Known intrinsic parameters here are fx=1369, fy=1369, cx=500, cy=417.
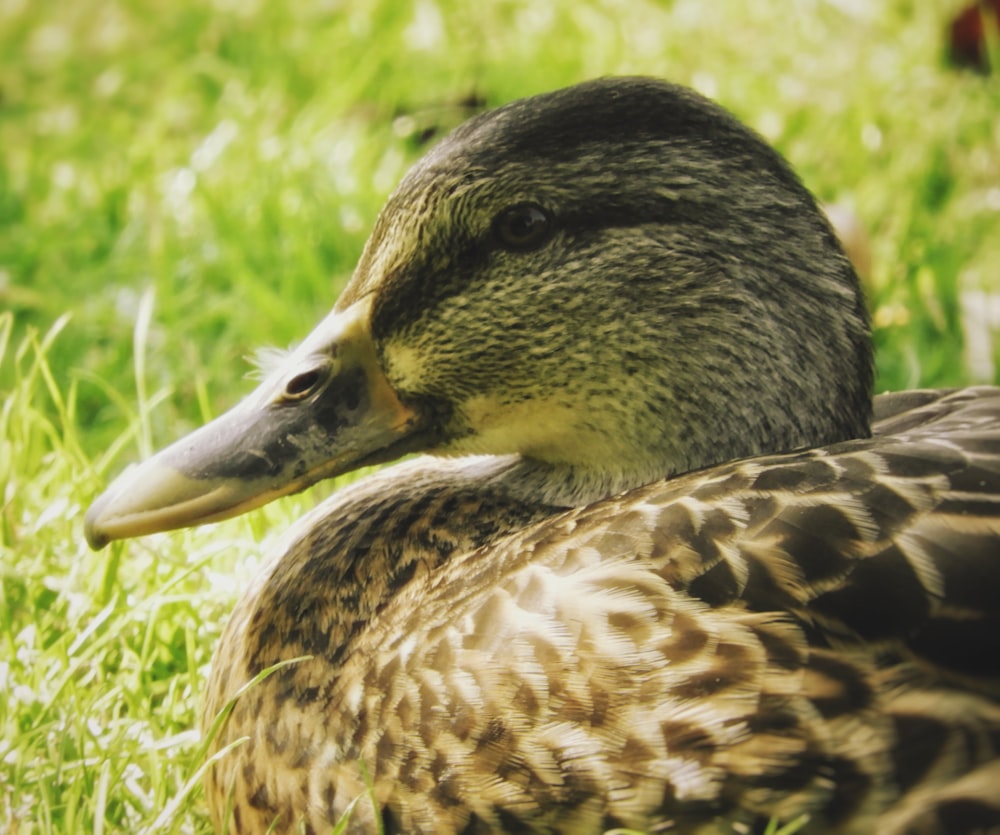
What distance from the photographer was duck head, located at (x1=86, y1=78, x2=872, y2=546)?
6.54 ft

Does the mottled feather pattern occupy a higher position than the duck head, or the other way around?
the duck head

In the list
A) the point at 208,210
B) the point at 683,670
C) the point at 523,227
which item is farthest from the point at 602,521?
the point at 208,210

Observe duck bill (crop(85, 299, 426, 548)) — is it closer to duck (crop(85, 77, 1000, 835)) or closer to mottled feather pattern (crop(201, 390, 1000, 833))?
duck (crop(85, 77, 1000, 835))

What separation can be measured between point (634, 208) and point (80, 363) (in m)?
1.85

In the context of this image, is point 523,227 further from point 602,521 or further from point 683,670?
point 683,670

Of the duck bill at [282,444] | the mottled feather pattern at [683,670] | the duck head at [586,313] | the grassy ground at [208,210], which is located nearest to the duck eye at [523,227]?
the duck head at [586,313]

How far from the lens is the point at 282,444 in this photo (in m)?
2.02

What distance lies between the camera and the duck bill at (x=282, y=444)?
6.48ft

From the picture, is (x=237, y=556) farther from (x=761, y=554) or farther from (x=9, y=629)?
(x=761, y=554)

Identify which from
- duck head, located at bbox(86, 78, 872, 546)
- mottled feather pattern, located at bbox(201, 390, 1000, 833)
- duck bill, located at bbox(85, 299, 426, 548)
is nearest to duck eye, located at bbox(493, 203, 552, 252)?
duck head, located at bbox(86, 78, 872, 546)

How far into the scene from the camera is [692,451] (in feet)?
6.81

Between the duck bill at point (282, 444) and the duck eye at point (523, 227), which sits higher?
the duck eye at point (523, 227)

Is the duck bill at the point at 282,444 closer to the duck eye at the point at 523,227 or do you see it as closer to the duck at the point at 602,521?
the duck at the point at 602,521

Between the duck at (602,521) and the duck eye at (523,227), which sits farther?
the duck eye at (523,227)
